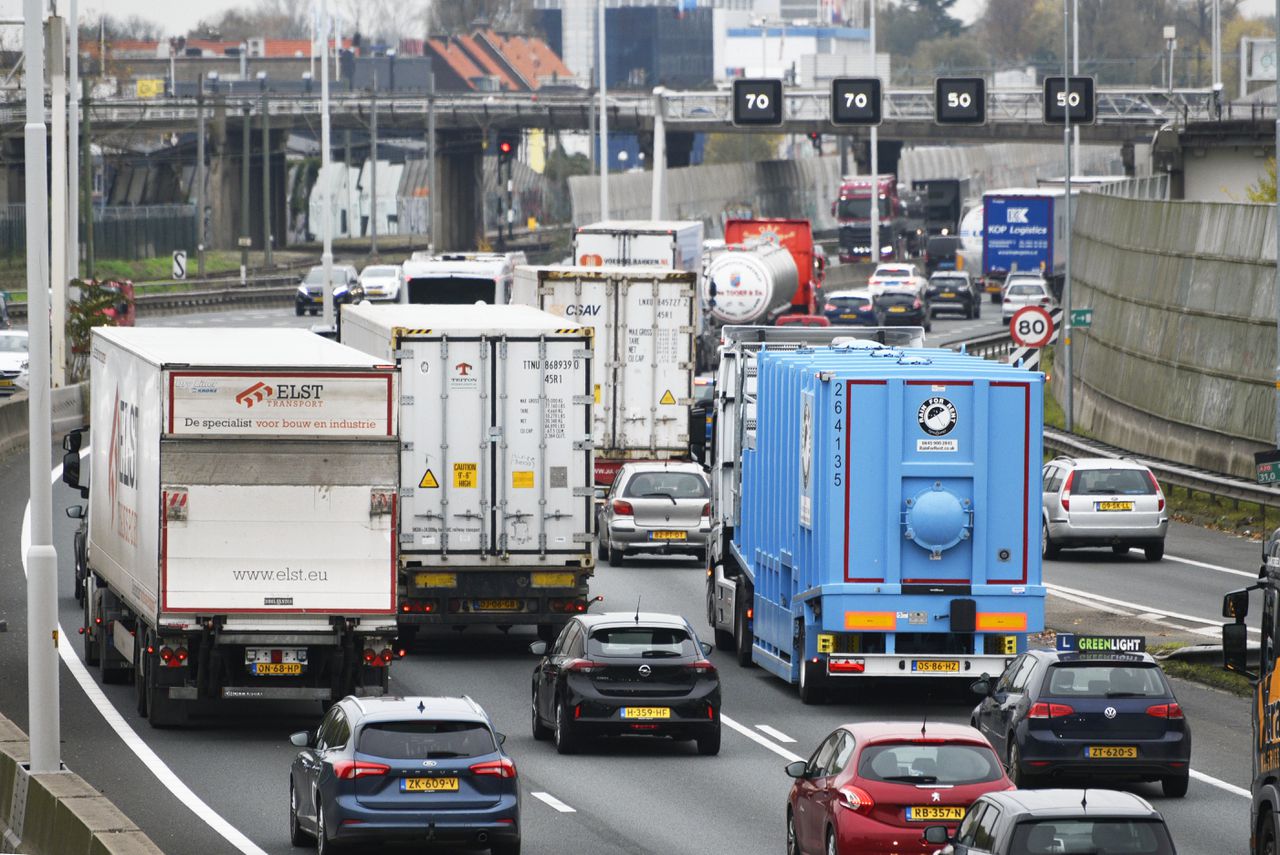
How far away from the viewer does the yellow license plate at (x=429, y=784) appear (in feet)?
54.5

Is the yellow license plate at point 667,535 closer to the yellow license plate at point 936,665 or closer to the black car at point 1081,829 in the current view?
the yellow license plate at point 936,665

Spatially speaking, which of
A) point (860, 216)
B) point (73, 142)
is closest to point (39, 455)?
point (73, 142)

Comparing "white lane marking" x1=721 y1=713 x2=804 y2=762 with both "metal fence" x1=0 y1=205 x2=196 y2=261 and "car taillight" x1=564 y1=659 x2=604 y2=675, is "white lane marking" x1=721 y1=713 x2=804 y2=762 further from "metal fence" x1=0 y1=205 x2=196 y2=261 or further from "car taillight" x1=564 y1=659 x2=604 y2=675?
"metal fence" x1=0 y1=205 x2=196 y2=261

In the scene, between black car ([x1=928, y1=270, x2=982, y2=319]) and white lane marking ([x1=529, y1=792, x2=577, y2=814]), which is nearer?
white lane marking ([x1=529, y1=792, x2=577, y2=814])

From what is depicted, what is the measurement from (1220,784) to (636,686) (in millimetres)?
5023

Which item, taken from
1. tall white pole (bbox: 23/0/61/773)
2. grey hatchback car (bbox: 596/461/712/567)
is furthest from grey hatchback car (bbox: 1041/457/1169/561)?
tall white pole (bbox: 23/0/61/773)

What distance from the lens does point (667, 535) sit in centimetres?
3688

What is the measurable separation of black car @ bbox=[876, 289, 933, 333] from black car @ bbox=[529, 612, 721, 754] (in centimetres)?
5944

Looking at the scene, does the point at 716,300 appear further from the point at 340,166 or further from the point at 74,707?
the point at 340,166

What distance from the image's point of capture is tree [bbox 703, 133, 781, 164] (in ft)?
612

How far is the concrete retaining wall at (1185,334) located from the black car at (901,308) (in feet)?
84.2

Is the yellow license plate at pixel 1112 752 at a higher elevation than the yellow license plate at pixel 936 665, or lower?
higher

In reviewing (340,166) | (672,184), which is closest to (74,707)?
(672,184)

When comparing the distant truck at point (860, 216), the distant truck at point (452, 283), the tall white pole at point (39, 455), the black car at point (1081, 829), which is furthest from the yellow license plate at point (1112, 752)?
the distant truck at point (860, 216)
